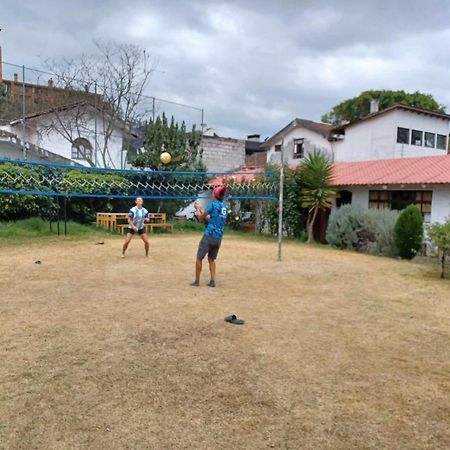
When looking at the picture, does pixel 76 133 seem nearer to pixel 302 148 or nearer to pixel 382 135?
pixel 302 148

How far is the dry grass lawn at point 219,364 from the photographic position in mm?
2992

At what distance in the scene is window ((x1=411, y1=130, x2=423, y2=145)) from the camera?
81.6ft

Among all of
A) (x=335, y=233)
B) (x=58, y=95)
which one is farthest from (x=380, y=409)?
(x=58, y=95)

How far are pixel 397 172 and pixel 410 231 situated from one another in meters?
3.79

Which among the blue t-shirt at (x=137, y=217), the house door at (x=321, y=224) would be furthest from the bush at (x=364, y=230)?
the blue t-shirt at (x=137, y=217)

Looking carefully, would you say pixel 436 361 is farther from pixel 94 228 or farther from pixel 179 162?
pixel 179 162

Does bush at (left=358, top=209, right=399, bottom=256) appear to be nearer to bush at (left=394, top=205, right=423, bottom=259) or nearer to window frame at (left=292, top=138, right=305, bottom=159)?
bush at (left=394, top=205, right=423, bottom=259)

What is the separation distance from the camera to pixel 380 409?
3.39 m

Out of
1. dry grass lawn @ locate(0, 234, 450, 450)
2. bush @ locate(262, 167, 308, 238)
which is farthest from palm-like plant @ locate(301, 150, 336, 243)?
dry grass lawn @ locate(0, 234, 450, 450)

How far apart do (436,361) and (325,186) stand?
39.6 feet

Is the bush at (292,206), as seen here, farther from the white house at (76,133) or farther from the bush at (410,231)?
the white house at (76,133)

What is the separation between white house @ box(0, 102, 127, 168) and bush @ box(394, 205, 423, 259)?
14.1 meters

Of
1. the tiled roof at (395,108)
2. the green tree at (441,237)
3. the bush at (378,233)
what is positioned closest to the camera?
the green tree at (441,237)

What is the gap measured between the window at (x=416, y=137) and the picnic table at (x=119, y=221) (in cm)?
1521
